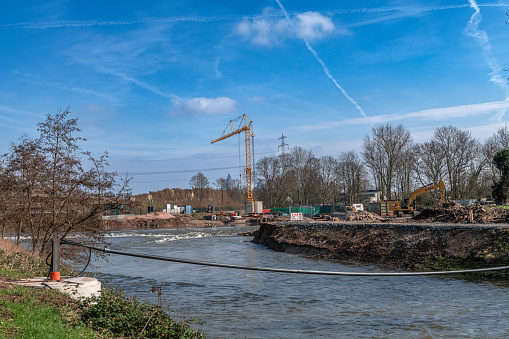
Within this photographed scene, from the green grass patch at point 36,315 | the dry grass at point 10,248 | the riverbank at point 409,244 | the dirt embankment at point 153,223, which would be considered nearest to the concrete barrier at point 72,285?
the green grass patch at point 36,315

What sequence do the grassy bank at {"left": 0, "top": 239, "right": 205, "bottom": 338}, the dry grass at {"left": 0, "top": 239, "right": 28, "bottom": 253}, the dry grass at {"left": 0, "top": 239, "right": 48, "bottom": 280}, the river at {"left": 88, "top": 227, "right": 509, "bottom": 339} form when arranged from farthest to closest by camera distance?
the dry grass at {"left": 0, "top": 239, "right": 28, "bottom": 253}, the dry grass at {"left": 0, "top": 239, "right": 48, "bottom": 280}, the river at {"left": 88, "top": 227, "right": 509, "bottom": 339}, the grassy bank at {"left": 0, "top": 239, "right": 205, "bottom": 338}

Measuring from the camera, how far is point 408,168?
231ft

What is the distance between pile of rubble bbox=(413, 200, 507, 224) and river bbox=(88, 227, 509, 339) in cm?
1176

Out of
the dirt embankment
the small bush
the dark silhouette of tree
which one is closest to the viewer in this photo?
the small bush

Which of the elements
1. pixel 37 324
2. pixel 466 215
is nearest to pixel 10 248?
pixel 37 324

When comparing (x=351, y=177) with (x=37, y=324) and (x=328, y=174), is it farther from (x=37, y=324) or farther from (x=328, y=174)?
(x=37, y=324)

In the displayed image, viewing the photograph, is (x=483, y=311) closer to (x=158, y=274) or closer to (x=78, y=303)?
(x=78, y=303)

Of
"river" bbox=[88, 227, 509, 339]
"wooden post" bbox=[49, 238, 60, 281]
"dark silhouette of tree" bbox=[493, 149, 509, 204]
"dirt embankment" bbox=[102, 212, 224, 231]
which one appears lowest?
"river" bbox=[88, 227, 509, 339]

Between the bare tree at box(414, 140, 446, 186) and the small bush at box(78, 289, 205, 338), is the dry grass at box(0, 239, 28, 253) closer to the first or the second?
the small bush at box(78, 289, 205, 338)

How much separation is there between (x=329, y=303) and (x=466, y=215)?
19.3 metres

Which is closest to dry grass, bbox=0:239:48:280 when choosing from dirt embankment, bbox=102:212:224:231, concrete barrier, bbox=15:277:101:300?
concrete barrier, bbox=15:277:101:300

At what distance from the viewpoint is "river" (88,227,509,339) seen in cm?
901

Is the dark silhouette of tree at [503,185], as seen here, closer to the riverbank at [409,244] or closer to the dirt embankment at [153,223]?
the riverbank at [409,244]

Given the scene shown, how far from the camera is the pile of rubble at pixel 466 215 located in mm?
26125
